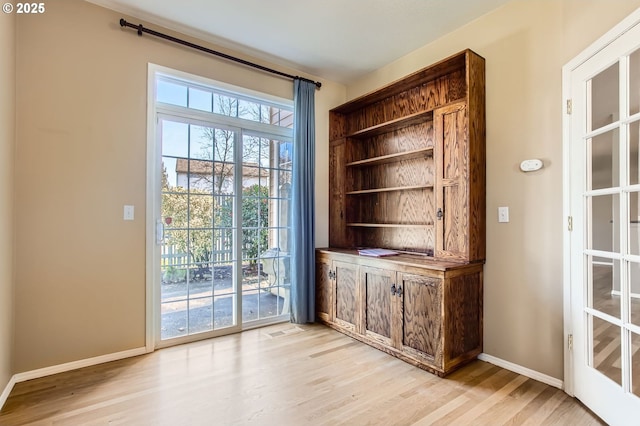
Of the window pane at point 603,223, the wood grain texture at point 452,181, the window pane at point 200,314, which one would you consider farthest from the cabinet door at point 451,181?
the window pane at point 200,314

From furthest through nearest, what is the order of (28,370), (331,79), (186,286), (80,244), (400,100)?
1. (331,79)
2. (400,100)
3. (186,286)
4. (80,244)
5. (28,370)

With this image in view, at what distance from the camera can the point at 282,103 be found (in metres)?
3.52

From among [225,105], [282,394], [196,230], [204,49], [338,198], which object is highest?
[204,49]

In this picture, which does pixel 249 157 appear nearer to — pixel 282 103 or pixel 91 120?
pixel 282 103

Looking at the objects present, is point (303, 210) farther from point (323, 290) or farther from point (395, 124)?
point (395, 124)

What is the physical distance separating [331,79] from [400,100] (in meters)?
0.99

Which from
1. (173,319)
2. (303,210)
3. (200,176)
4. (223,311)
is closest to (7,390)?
(173,319)

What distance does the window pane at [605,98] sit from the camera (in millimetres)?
1733

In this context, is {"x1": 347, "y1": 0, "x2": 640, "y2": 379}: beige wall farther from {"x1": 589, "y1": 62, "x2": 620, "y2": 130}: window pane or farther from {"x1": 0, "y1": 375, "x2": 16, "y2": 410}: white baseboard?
{"x1": 0, "y1": 375, "x2": 16, "y2": 410}: white baseboard

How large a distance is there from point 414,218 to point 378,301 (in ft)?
3.05

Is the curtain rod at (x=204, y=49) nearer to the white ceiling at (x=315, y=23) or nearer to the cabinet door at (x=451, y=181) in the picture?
the white ceiling at (x=315, y=23)

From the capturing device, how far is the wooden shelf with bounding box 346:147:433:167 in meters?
2.95

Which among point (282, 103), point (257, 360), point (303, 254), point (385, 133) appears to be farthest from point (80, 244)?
point (385, 133)

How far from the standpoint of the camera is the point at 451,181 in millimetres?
2609
